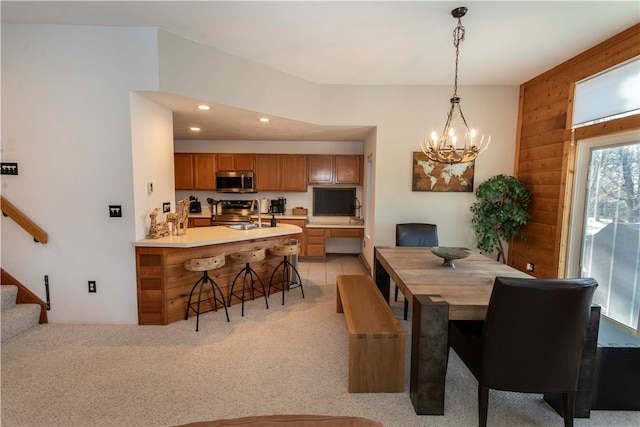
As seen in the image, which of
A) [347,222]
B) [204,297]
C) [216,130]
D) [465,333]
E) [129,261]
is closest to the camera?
[465,333]

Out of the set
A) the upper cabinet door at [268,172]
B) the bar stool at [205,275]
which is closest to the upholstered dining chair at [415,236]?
the bar stool at [205,275]

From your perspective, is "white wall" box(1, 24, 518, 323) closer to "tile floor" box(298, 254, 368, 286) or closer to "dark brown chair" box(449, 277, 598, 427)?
"tile floor" box(298, 254, 368, 286)

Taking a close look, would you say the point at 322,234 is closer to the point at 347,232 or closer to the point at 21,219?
the point at 347,232

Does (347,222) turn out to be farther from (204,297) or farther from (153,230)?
(153,230)

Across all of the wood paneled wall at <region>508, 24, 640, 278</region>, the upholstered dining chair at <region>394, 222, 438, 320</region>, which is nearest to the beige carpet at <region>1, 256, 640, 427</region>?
the upholstered dining chair at <region>394, 222, 438, 320</region>

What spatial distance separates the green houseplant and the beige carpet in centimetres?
207

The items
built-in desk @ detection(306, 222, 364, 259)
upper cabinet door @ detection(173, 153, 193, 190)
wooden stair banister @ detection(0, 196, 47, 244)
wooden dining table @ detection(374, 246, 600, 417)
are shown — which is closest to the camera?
wooden dining table @ detection(374, 246, 600, 417)

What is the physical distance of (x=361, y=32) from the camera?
2.65m

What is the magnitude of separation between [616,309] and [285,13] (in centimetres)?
405

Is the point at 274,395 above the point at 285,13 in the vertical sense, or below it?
below

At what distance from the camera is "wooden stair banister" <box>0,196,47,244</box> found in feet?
9.02

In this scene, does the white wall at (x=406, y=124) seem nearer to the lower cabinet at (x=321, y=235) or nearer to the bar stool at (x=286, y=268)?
the lower cabinet at (x=321, y=235)

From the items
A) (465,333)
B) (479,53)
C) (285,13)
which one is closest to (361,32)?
(285,13)

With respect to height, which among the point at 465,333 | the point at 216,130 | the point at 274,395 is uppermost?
the point at 216,130
